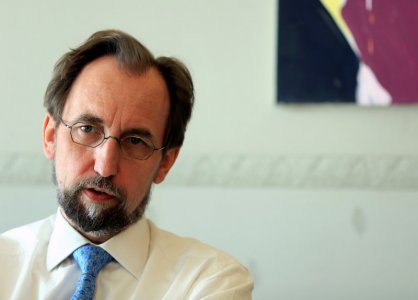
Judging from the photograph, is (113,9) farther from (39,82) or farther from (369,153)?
(369,153)

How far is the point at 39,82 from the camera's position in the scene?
2.24 meters

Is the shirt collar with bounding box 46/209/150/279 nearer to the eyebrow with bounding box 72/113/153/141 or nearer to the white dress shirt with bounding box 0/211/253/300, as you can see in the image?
the white dress shirt with bounding box 0/211/253/300

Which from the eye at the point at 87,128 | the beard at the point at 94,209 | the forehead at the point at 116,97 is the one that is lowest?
the beard at the point at 94,209

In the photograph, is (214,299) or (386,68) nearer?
(214,299)

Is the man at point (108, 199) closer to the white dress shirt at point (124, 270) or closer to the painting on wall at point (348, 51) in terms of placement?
the white dress shirt at point (124, 270)

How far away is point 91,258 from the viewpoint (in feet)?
4.71

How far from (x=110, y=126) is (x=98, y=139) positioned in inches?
1.6

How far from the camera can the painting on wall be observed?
2127 mm

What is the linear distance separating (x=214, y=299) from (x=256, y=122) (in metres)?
0.89

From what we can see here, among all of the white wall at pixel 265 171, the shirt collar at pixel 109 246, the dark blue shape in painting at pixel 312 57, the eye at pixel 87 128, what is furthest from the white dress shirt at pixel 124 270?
the dark blue shape in painting at pixel 312 57

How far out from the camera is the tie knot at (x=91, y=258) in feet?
4.67

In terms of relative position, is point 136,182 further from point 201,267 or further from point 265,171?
point 265,171

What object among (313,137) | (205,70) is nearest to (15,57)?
(205,70)

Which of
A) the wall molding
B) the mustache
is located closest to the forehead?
the mustache
